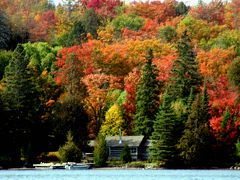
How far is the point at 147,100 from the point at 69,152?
12.9 meters

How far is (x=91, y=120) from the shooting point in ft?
350

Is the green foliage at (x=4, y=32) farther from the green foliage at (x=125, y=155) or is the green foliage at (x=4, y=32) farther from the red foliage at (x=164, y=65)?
the green foliage at (x=125, y=155)

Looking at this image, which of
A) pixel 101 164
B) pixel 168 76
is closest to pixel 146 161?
pixel 101 164

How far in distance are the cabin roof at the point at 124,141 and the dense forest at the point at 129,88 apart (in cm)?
174

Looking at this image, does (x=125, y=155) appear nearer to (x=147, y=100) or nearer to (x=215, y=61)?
(x=147, y=100)

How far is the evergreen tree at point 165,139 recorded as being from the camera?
302ft

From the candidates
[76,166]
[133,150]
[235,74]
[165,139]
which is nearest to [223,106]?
[235,74]

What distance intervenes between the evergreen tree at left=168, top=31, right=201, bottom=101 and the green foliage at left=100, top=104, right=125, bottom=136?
22.7 feet

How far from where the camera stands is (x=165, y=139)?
92.4m

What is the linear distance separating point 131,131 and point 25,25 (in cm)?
4696

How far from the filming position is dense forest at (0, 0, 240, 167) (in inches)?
3674

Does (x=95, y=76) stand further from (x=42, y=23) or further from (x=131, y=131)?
(x=42, y=23)

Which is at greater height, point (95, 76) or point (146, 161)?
point (95, 76)

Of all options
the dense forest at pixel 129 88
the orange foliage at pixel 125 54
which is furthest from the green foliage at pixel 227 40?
the orange foliage at pixel 125 54
